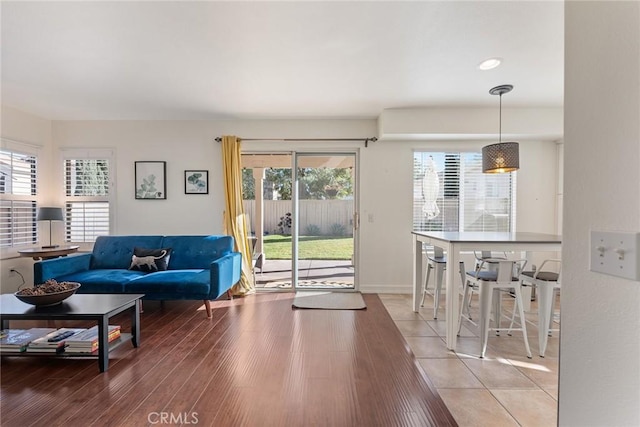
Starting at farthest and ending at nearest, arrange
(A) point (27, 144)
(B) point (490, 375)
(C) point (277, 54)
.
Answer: (A) point (27, 144)
(C) point (277, 54)
(B) point (490, 375)

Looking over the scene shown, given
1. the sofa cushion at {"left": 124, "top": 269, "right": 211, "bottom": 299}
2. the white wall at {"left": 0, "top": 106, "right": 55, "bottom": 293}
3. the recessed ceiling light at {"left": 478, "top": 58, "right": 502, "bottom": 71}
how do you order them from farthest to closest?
1. the white wall at {"left": 0, "top": 106, "right": 55, "bottom": 293}
2. the sofa cushion at {"left": 124, "top": 269, "right": 211, "bottom": 299}
3. the recessed ceiling light at {"left": 478, "top": 58, "right": 502, "bottom": 71}

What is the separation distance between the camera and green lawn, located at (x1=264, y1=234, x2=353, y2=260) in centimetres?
457

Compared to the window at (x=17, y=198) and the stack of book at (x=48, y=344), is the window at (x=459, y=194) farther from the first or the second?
the window at (x=17, y=198)

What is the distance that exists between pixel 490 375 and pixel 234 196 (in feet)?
11.7

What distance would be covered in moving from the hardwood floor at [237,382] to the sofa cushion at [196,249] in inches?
38.5

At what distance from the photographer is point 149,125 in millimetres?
4504


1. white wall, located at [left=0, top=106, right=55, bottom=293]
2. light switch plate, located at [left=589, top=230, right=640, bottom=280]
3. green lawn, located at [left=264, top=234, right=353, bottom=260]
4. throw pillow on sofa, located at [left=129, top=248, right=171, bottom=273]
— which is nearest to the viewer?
light switch plate, located at [left=589, top=230, right=640, bottom=280]

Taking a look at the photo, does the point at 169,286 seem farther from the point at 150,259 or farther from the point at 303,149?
the point at 303,149

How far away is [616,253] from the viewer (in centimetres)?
66

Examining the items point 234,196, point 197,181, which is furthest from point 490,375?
point 197,181

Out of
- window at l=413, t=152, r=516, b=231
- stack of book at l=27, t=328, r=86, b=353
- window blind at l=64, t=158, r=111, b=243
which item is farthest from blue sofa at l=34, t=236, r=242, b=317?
window at l=413, t=152, r=516, b=231

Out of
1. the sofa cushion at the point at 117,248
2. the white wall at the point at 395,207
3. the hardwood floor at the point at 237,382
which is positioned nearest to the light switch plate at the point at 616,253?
the hardwood floor at the point at 237,382

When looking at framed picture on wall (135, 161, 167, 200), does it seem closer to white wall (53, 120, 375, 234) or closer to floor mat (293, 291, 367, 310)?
white wall (53, 120, 375, 234)

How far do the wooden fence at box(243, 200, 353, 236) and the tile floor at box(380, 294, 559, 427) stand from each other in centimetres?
170
